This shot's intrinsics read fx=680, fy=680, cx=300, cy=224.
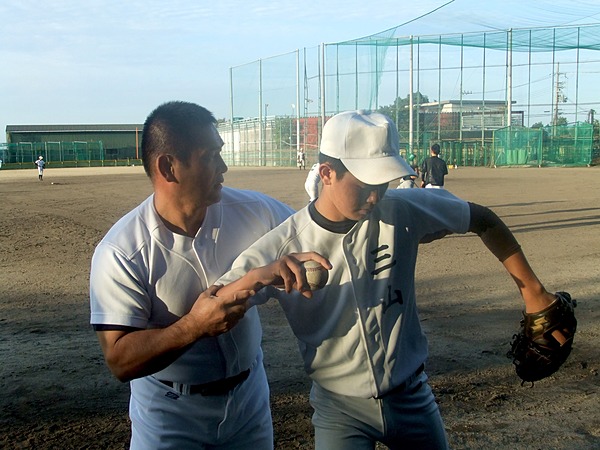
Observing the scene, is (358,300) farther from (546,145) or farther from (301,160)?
(546,145)

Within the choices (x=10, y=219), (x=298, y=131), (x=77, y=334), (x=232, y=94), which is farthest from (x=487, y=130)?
(x=77, y=334)

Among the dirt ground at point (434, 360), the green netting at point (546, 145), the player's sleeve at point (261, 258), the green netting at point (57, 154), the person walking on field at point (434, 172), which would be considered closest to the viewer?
the player's sleeve at point (261, 258)

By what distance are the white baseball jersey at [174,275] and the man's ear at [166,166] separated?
0.15m

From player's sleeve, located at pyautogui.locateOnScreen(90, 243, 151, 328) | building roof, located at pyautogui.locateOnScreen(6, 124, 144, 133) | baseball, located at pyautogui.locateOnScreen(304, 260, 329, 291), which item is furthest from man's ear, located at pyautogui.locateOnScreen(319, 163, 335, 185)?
building roof, located at pyautogui.locateOnScreen(6, 124, 144, 133)

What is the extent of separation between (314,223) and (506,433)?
243 cm

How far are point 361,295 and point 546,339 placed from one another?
90 centimetres

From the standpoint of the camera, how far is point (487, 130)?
4784 centimetres

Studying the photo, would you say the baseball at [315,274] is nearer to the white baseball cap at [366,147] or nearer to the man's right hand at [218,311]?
the man's right hand at [218,311]

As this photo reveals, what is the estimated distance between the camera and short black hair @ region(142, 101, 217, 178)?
270 cm

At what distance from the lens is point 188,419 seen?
2719mm

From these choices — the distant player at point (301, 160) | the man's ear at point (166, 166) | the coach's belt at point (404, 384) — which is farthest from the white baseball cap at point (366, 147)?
the distant player at point (301, 160)

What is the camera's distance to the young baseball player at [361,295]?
249 centimetres

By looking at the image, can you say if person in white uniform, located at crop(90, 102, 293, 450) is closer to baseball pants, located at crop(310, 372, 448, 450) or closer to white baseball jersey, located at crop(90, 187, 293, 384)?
white baseball jersey, located at crop(90, 187, 293, 384)

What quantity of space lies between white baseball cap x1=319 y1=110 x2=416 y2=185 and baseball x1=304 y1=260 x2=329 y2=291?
17.1 inches
